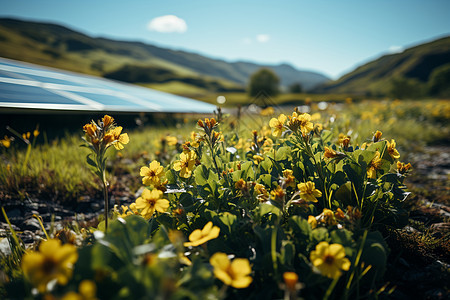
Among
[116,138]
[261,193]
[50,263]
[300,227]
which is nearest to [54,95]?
[116,138]

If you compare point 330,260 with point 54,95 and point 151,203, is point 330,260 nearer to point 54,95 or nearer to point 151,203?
point 151,203

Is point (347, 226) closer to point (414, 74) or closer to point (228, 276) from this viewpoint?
point (228, 276)

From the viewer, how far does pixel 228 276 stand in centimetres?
81

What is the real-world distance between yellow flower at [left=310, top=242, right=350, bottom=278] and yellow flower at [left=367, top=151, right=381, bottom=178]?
79 centimetres

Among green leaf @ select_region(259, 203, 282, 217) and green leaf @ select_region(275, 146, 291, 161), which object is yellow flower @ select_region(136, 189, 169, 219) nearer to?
green leaf @ select_region(259, 203, 282, 217)

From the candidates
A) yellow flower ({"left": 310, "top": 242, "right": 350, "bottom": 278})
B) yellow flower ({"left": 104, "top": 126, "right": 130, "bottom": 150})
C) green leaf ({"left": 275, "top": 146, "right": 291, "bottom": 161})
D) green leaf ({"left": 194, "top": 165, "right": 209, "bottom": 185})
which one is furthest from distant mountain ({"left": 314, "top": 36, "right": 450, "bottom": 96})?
yellow flower ({"left": 104, "top": 126, "right": 130, "bottom": 150})

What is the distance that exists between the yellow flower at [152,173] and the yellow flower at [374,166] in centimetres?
130

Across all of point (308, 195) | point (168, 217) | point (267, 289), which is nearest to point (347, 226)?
point (308, 195)

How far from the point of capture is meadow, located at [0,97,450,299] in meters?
0.80

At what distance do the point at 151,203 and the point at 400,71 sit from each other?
133 metres

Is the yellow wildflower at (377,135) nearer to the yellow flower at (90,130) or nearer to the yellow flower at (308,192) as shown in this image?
the yellow flower at (308,192)

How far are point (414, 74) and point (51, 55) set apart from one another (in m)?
137

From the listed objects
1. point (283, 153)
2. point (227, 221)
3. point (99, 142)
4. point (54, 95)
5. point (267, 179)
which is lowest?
point (227, 221)

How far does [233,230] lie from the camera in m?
1.20
